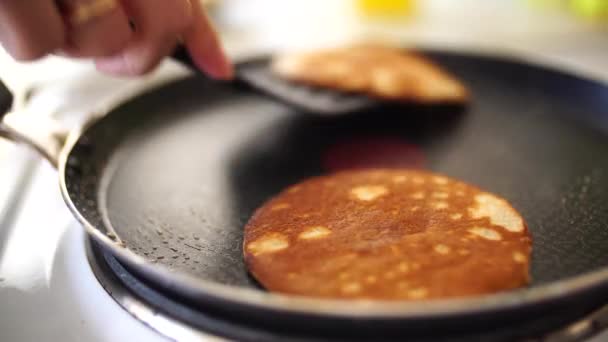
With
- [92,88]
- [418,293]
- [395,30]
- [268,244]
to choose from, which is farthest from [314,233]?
[395,30]

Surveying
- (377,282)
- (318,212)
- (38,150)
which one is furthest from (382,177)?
(38,150)

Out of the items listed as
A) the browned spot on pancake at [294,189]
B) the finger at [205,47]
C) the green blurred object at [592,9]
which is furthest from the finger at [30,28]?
the green blurred object at [592,9]

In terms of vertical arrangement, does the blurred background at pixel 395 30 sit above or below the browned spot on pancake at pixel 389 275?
above

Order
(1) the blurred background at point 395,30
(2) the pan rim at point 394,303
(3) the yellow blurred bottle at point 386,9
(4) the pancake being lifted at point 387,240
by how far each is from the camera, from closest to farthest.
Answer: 1. (2) the pan rim at point 394,303
2. (4) the pancake being lifted at point 387,240
3. (1) the blurred background at point 395,30
4. (3) the yellow blurred bottle at point 386,9

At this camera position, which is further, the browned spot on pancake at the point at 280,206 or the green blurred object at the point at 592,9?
the green blurred object at the point at 592,9

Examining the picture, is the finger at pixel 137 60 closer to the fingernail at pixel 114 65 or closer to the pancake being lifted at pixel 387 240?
the fingernail at pixel 114 65

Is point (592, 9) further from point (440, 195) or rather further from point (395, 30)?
point (440, 195)

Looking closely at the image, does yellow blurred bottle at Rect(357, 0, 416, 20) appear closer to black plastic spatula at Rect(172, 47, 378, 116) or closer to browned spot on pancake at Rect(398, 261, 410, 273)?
black plastic spatula at Rect(172, 47, 378, 116)

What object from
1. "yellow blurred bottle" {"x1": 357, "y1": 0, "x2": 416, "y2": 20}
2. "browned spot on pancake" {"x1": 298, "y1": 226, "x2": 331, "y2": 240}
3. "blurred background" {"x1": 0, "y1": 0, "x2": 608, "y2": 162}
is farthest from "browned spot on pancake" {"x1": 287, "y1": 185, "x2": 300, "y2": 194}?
"yellow blurred bottle" {"x1": 357, "y1": 0, "x2": 416, "y2": 20}
